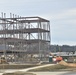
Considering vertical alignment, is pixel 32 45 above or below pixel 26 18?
below

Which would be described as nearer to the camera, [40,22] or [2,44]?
[2,44]

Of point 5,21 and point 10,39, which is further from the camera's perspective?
point 5,21

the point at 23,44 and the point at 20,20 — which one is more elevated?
the point at 20,20

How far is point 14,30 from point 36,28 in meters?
6.78

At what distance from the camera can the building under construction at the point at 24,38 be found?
3115 inches

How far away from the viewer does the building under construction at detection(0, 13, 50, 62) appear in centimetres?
7912

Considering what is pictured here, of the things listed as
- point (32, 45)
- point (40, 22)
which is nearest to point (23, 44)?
point (32, 45)

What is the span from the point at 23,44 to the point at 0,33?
7.87m

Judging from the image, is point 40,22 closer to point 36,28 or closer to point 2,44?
point 36,28

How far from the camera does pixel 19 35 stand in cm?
8594

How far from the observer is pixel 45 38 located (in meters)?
86.9

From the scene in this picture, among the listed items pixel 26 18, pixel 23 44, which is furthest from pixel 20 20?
pixel 23 44

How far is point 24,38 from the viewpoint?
87562 millimetres

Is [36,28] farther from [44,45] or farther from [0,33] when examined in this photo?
[0,33]
